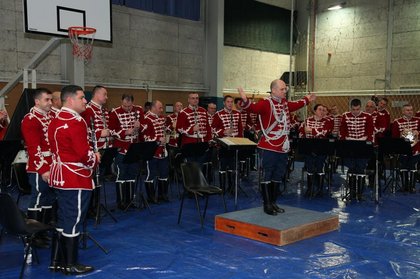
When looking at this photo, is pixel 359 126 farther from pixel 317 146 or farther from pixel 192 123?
pixel 192 123

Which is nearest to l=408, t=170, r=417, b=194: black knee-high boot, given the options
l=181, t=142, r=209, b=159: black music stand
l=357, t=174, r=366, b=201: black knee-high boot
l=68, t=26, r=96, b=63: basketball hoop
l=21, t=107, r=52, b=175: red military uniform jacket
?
l=357, t=174, r=366, b=201: black knee-high boot

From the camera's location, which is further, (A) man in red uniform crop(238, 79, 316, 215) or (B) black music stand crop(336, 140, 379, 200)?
(B) black music stand crop(336, 140, 379, 200)

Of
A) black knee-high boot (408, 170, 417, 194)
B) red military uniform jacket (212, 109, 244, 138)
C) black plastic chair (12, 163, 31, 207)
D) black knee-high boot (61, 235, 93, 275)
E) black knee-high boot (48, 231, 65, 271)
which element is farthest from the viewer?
red military uniform jacket (212, 109, 244, 138)

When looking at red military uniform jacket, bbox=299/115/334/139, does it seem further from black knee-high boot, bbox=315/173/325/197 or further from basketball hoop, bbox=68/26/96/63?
basketball hoop, bbox=68/26/96/63

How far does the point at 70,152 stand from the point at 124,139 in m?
3.70

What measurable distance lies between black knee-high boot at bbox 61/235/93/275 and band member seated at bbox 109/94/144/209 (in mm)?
3399

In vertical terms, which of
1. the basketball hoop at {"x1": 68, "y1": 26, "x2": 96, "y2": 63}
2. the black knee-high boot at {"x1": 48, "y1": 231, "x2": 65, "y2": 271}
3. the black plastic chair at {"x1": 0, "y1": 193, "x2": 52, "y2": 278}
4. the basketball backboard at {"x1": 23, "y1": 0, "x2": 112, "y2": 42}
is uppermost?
the basketball backboard at {"x1": 23, "y1": 0, "x2": 112, "y2": 42}

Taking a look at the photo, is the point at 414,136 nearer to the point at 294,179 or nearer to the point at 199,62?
the point at 294,179

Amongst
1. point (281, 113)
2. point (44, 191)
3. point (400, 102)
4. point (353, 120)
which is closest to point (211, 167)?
point (353, 120)

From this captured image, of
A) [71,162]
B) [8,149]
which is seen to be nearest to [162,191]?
[8,149]

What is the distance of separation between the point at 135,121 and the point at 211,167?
3.20 metres

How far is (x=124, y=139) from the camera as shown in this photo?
856cm

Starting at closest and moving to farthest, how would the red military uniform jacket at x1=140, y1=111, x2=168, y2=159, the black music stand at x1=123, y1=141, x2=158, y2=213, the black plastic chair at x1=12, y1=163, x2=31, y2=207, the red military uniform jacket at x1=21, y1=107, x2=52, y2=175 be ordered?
the red military uniform jacket at x1=21, y1=107, x2=52, y2=175
the black plastic chair at x1=12, y1=163, x2=31, y2=207
the black music stand at x1=123, y1=141, x2=158, y2=213
the red military uniform jacket at x1=140, y1=111, x2=168, y2=159

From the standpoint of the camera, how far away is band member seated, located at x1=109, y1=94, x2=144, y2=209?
8531 mm
